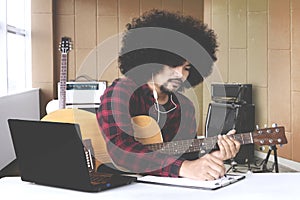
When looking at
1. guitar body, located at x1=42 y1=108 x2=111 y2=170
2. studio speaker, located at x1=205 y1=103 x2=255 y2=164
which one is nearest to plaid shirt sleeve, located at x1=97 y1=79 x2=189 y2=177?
guitar body, located at x1=42 y1=108 x2=111 y2=170

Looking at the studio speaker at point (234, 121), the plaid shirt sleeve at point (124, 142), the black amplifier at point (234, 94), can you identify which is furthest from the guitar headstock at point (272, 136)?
the black amplifier at point (234, 94)

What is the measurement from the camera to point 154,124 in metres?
2.44

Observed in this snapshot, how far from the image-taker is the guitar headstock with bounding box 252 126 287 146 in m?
2.11

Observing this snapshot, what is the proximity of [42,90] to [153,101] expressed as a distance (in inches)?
225

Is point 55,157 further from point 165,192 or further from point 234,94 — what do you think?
point 234,94

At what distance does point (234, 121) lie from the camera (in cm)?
667

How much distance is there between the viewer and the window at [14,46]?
628cm

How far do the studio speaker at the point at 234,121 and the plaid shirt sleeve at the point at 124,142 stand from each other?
14.2ft

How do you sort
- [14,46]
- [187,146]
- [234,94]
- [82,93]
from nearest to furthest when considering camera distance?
[187,146] → [234,94] → [14,46] → [82,93]

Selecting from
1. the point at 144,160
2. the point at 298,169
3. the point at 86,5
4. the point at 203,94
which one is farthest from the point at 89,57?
the point at 144,160

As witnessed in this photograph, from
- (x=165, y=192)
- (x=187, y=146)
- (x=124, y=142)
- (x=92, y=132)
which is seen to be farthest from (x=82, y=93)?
(x=165, y=192)

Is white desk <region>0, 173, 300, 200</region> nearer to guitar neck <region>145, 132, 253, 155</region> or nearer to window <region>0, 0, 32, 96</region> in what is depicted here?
guitar neck <region>145, 132, 253, 155</region>

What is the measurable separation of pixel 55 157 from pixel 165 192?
1.27 ft

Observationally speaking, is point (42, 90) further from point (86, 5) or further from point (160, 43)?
point (160, 43)
